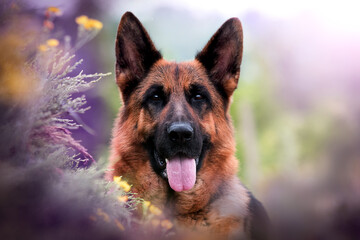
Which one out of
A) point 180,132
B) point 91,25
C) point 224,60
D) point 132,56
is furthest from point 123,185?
point 224,60

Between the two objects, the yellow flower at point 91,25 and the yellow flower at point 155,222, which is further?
the yellow flower at point 91,25

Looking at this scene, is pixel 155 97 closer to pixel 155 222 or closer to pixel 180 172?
pixel 180 172

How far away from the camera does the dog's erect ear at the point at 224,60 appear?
13.0 feet

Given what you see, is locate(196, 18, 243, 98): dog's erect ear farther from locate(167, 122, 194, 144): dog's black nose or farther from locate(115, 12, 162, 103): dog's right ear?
locate(167, 122, 194, 144): dog's black nose

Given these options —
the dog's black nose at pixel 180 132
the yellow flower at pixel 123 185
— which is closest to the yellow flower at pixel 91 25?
the dog's black nose at pixel 180 132

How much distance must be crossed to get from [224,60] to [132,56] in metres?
0.87

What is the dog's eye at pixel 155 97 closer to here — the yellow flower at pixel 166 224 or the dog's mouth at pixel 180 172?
the dog's mouth at pixel 180 172

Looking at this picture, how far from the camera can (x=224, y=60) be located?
406 cm

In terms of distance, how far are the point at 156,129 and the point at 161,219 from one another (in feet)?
4.11

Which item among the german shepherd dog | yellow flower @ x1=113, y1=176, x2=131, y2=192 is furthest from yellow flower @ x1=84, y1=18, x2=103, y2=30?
yellow flower @ x1=113, y1=176, x2=131, y2=192

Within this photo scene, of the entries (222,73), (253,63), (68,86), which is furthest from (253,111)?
(68,86)

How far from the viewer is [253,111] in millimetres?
14609

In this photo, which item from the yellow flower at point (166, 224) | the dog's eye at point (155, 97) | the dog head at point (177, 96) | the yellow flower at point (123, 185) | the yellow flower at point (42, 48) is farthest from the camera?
the dog's eye at point (155, 97)

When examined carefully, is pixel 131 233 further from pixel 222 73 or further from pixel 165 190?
pixel 222 73
